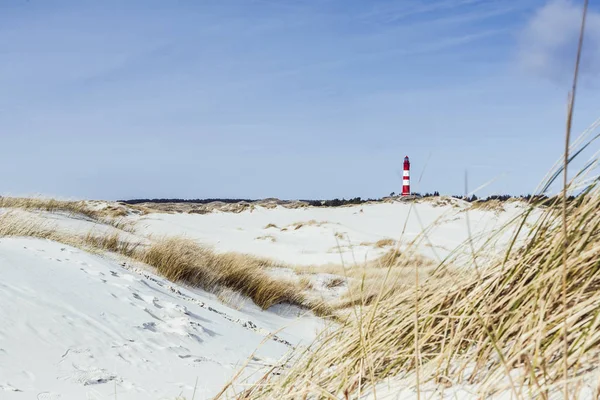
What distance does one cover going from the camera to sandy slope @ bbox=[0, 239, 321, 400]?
255cm

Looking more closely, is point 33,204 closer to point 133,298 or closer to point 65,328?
point 133,298

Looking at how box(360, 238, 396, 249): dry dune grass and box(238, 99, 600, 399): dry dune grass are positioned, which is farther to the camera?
box(360, 238, 396, 249): dry dune grass

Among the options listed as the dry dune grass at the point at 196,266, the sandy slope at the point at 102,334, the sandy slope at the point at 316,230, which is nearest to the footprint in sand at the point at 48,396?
the sandy slope at the point at 102,334

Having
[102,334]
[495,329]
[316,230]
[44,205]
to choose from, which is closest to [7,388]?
[102,334]

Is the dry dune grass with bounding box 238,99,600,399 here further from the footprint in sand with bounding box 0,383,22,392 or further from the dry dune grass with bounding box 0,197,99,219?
the dry dune grass with bounding box 0,197,99,219

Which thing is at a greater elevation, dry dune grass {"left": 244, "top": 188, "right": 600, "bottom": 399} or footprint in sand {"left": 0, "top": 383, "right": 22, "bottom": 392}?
dry dune grass {"left": 244, "top": 188, "right": 600, "bottom": 399}

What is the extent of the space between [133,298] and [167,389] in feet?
4.27

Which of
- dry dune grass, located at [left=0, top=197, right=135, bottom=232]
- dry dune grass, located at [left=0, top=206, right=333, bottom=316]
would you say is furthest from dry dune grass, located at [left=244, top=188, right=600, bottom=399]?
dry dune grass, located at [left=0, top=197, right=135, bottom=232]

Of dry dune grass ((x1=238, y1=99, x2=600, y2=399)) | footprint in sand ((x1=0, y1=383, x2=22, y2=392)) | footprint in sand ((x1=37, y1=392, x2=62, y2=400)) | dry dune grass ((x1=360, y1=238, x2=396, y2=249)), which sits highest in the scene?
dry dune grass ((x1=238, y1=99, x2=600, y2=399))

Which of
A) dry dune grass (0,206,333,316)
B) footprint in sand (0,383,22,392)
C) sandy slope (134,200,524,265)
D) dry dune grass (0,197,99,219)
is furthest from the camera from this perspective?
sandy slope (134,200,524,265)

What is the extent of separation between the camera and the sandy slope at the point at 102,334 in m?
2.55

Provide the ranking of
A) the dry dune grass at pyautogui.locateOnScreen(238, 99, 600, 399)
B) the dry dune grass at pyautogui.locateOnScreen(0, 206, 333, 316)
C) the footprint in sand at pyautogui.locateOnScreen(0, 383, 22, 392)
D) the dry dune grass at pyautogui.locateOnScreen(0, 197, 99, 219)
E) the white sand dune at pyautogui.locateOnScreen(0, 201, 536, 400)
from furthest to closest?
the dry dune grass at pyautogui.locateOnScreen(0, 197, 99, 219) < the dry dune grass at pyautogui.locateOnScreen(0, 206, 333, 316) < the white sand dune at pyautogui.locateOnScreen(0, 201, 536, 400) < the footprint in sand at pyautogui.locateOnScreen(0, 383, 22, 392) < the dry dune grass at pyautogui.locateOnScreen(238, 99, 600, 399)

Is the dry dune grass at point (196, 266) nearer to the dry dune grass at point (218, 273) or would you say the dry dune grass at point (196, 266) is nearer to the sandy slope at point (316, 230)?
the dry dune grass at point (218, 273)

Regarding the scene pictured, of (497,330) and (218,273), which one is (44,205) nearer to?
(218,273)
